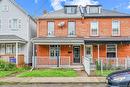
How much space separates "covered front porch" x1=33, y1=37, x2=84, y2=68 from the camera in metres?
38.6

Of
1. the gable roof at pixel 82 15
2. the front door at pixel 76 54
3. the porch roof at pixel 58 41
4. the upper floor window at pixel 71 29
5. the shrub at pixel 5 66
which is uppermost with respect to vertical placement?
the gable roof at pixel 82 15

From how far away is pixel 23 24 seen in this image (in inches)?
1644

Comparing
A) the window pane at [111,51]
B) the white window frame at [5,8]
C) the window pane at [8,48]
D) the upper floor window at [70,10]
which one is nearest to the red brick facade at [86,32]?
the window pane at [111,51]

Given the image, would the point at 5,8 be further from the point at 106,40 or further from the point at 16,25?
the point at 106,40

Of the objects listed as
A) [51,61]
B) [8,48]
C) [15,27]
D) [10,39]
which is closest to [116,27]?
[51,61]

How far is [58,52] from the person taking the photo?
41.7 metres

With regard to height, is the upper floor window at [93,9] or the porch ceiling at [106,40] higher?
the upper floor window at [93,9]

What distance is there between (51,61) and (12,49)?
18.0 feet

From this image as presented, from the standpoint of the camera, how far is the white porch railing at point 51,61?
3831 centimetres

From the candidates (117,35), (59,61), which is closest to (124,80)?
(59,61)

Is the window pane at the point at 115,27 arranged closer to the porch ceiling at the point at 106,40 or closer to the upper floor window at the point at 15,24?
the porch ceiling at the point at 106,40

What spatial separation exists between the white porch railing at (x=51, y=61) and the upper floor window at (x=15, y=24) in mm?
5755

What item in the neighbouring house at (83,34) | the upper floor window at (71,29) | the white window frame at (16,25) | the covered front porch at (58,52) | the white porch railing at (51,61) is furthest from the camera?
the white window frame at (16,25)

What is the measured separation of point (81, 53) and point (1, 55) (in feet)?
30.9
